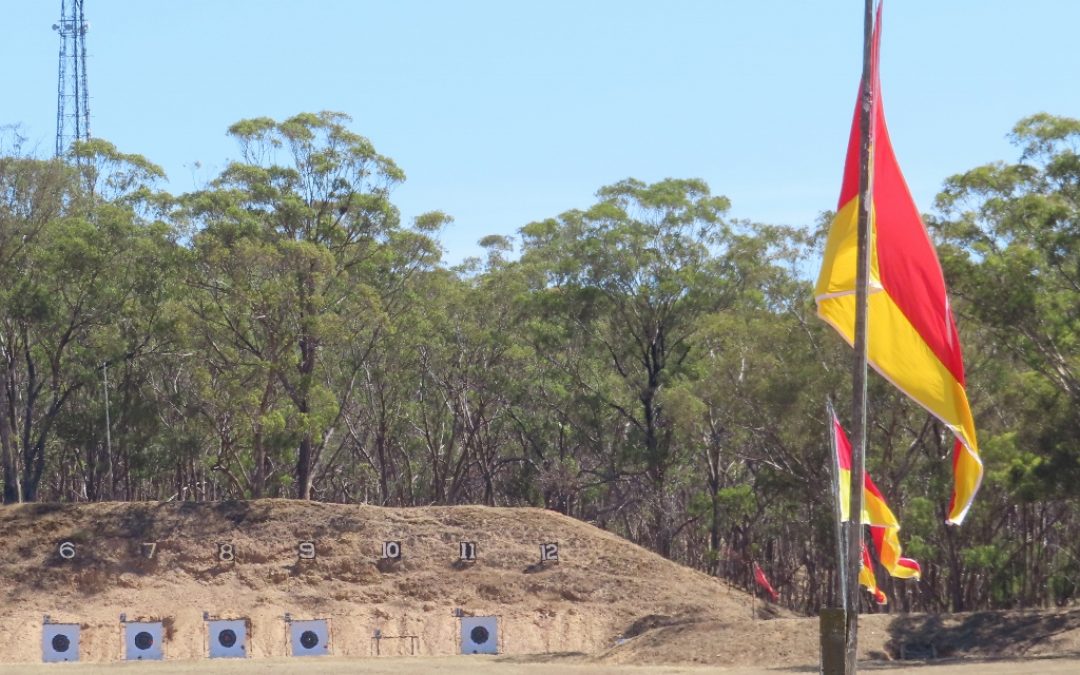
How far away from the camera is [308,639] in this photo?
42.6 metres

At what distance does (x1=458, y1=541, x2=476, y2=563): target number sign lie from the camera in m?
46.5

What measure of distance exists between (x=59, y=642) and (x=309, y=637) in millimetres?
6968

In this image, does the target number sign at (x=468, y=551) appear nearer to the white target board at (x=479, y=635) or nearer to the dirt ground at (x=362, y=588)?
the dirt ground at (x=362, y=588)

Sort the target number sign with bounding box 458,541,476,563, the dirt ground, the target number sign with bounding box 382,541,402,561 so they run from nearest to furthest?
the dirt ground → the target number sign with bounding box 382,541,402,561 → the target number sign with bounding box 458,541,476,563

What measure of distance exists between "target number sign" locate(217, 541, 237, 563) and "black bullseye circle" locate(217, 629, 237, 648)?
11.1 ft

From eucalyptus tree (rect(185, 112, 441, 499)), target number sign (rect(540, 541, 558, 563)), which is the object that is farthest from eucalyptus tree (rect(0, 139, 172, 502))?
target number sign (rect(540, 541, 558, 563))

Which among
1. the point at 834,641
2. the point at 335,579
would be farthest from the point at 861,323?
the point at 335,579

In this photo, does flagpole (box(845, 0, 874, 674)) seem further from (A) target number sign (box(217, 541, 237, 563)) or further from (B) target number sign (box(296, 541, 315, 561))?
(A) target number sign (box(217, 541, 237, 563))

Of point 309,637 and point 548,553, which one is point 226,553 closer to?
point 309,637

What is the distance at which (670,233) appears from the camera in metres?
54.3

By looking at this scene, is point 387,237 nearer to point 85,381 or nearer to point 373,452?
point 85,381

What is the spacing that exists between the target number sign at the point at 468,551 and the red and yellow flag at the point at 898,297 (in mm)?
35692

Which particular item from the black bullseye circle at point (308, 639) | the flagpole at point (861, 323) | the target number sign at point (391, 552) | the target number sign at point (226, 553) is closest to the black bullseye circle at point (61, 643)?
the target number sign at point (226, 553)

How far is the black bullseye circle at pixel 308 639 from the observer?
42.4 m
